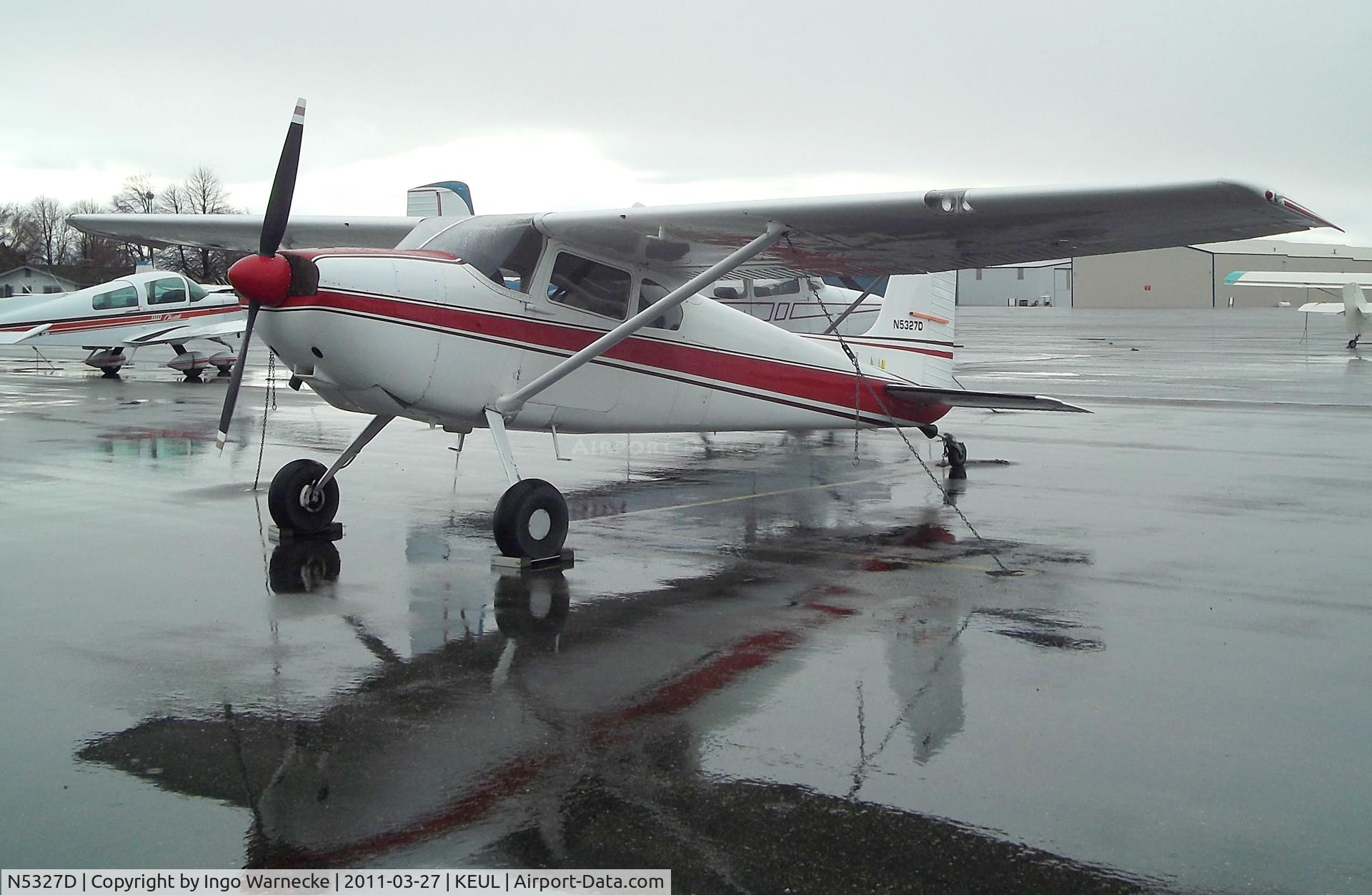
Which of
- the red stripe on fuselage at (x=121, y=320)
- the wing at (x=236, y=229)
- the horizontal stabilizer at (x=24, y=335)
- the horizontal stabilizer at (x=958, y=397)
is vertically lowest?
the horizontal stabilizer at (x=958, y=397)

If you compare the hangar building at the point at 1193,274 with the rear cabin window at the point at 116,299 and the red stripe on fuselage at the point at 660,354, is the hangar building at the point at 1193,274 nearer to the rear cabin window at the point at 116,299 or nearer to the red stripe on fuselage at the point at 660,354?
the rear cabin window at the point at 116,299

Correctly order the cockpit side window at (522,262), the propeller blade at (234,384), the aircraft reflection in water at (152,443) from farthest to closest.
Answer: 1. the aircraft reflection in water at (152,443)
2. the cockpit side window at (522,262)
3. the propeller blade at (234,384)

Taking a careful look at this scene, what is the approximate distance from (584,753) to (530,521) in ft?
11.5

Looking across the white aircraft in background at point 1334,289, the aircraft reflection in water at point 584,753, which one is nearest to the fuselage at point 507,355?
the aircraft reflection in water at point 584,753

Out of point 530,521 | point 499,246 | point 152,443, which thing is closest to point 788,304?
point 152,443

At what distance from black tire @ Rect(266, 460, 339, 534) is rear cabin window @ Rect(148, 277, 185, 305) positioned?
21.1 metres

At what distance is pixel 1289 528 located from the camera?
9.48 metres

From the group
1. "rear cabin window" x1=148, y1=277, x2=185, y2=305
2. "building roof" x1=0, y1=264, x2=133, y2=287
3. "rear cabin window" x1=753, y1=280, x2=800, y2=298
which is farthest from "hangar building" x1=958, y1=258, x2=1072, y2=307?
"rear cabin window" x1=753, y1=280, x2=800, y2=298

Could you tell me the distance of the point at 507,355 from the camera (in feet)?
28.4

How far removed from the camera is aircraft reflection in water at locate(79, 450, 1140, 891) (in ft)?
12.1

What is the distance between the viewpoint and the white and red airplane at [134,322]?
26578mm

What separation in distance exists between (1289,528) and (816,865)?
7423 millimetres

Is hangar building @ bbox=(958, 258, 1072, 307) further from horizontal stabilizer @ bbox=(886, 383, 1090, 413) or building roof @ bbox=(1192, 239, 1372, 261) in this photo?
horizontal stabilizer @ bbox=(886, 383, 1090, 413)

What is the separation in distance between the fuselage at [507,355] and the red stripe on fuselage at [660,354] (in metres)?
0.01
